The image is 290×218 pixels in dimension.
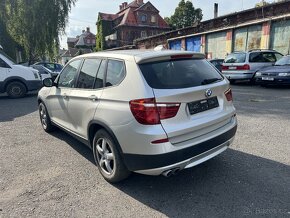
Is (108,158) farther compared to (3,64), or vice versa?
(3,64)

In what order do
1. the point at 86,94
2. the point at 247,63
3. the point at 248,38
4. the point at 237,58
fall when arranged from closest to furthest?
the point at 86,94 < the point at 247,63 < the point at 237,58 < the point at 248,38

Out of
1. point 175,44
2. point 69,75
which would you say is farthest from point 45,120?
point 175,44

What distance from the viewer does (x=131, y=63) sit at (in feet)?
10.0

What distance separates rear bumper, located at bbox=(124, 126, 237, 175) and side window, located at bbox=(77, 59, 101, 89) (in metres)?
1.30

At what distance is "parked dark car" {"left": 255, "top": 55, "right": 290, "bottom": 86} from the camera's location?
34.2 ft

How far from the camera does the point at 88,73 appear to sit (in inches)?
150

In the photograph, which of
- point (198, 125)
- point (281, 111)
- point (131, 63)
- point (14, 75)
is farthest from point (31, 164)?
point (14, 75)

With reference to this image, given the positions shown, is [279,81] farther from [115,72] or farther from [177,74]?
A: [115,72]

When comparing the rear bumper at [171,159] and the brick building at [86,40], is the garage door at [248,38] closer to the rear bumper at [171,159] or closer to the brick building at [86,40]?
the rear bumper at [171,159]

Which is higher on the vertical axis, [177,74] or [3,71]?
[177,74]

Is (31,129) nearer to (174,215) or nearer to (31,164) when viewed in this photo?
(31,164)

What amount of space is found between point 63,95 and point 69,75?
364 millimetres

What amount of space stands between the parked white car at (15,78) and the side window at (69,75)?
709 cm

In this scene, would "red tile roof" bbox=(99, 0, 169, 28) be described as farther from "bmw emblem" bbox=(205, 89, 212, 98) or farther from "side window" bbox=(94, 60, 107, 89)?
"bmw emblem" bbox=(205, 89, 212, 98)
